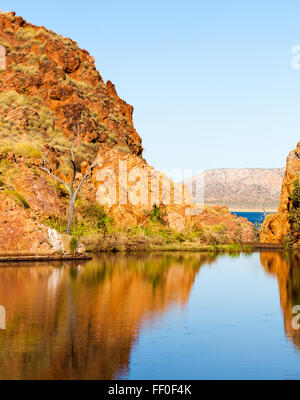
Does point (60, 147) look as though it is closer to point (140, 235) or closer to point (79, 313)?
point (140, 235)

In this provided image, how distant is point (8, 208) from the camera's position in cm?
2448

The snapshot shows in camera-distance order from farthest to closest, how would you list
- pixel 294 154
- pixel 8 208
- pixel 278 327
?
1. pixel 294 154
2. pixel 8 208
3. pixel 278 327

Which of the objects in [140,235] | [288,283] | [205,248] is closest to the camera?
[288,283]

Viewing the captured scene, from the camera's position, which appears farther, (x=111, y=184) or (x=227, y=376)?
(x=111, y=184)

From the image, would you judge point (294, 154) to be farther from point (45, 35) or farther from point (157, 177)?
point (45, 35)

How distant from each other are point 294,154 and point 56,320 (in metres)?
28.5

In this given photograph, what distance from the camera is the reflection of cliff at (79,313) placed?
27.2 ft

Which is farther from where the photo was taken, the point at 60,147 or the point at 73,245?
the point at 60,147

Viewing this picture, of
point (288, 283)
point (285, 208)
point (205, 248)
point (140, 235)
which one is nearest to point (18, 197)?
point (140, 235)

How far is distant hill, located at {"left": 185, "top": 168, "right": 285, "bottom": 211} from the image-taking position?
127 meters

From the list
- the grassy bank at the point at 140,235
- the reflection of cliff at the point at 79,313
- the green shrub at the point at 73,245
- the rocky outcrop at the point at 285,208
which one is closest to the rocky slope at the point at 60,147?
the grassy bank at the point at 140,235

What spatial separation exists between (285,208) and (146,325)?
88.4ft

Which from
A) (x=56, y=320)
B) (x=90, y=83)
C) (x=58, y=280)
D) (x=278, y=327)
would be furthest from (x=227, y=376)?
(x=90, y=83)

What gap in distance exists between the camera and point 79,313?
39.9 feet
